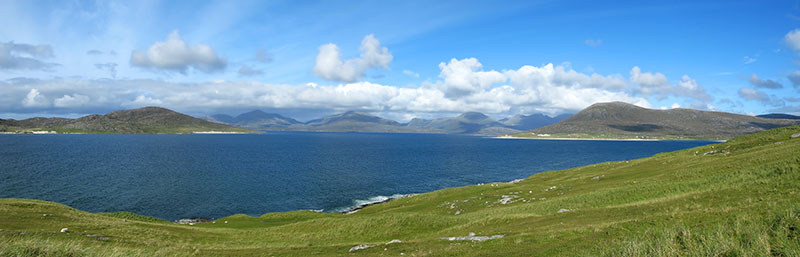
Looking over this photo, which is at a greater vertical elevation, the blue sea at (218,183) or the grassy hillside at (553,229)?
the grassy hillside at (553,229)

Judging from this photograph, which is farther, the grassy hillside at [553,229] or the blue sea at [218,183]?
the blue sea at [218,183]

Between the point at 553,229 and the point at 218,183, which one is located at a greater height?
the point at 553,229

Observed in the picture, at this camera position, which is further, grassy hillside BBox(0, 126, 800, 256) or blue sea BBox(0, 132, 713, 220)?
blue sea BBox(0, 132, 713, 220)

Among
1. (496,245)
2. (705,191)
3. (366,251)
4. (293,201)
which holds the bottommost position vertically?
(293,201)

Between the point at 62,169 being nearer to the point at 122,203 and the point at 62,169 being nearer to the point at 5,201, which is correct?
the point at 122,203

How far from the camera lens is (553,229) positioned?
27312 mm

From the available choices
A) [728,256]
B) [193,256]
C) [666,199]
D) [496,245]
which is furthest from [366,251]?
[666,199]

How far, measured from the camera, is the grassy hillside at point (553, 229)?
41.7ft

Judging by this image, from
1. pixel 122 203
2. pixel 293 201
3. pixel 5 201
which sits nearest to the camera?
pixel 5 201

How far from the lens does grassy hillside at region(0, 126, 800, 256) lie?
41.7 ft

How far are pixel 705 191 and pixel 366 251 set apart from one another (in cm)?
3099

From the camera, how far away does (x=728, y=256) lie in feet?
32.9

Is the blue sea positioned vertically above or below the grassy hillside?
below

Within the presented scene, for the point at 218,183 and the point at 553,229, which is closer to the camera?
the point at 553,229
